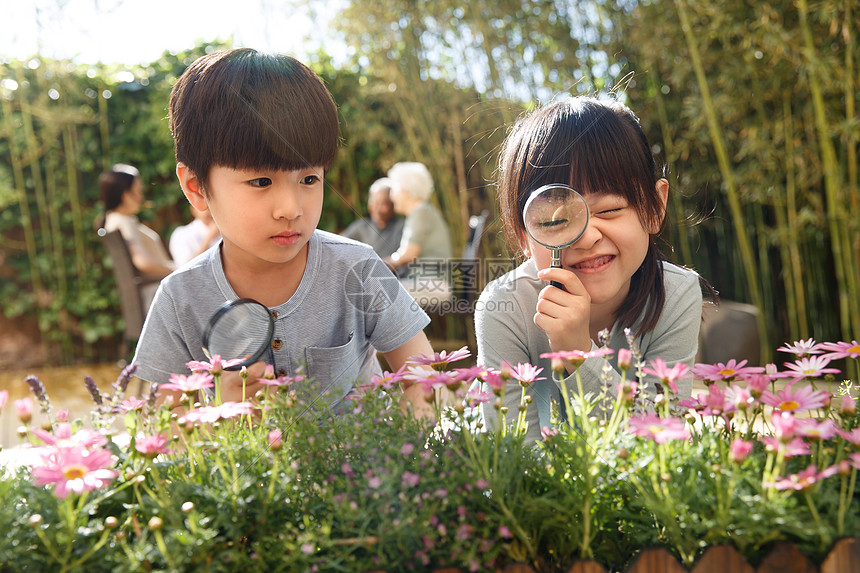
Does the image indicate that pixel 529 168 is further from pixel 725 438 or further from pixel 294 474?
pixel 294 474

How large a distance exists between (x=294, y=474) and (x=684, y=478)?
44 cm

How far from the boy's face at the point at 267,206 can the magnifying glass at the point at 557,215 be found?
410 millimetres

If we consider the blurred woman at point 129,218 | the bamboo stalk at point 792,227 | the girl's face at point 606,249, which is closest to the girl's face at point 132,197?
the blurred woman at point 129,218

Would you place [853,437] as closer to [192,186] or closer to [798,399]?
[798,399]

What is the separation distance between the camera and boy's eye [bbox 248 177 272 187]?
1197 mm

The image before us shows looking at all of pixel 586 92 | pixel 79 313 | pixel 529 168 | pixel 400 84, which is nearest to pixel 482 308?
pixel 529 168

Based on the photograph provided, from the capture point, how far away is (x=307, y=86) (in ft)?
4.15

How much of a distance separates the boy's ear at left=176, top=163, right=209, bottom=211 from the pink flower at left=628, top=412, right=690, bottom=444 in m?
0.91

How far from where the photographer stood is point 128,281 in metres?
4.12

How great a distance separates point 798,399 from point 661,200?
0.59 meters

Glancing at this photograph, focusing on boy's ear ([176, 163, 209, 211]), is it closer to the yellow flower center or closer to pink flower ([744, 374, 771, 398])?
the yellow flower center

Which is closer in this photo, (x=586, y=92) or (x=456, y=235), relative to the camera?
(x=586, y=92)

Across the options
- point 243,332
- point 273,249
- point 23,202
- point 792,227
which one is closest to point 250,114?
point 273,249
